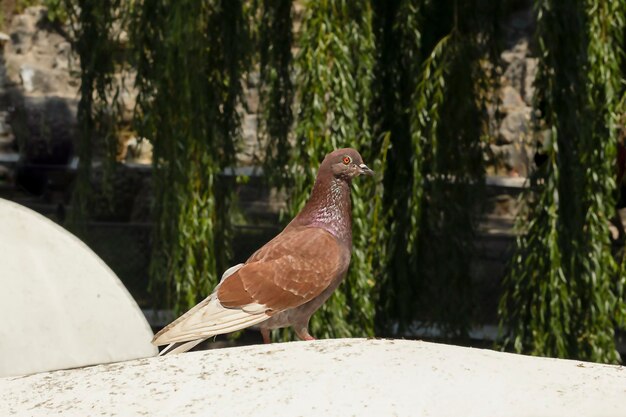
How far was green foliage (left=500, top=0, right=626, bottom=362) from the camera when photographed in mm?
5809

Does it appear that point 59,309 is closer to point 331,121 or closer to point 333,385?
point 333,385

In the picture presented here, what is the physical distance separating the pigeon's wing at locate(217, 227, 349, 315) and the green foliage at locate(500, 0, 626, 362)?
181 centimetres

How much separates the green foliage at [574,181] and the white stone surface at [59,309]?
7.59 feet

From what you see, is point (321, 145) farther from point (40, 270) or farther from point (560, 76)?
point (40, 270)

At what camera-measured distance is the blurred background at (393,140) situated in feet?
19.2

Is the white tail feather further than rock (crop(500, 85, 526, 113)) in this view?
No

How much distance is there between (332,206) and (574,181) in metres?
1.86

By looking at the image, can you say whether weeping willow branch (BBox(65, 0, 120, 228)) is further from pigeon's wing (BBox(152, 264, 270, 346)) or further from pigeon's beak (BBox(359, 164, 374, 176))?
pigeon's wing (BBox(152, 264, 270, 346))

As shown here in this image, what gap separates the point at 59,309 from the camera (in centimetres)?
416

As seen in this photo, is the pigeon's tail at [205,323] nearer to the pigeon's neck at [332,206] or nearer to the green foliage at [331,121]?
the pigeon's neck at [332,206]

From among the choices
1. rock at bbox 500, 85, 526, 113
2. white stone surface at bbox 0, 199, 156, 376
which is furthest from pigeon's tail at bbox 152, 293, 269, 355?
rock at bbox 500, 85, 526, 113

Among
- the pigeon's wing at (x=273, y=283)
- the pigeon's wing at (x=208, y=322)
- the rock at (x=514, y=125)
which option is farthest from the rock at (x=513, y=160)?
the pigeon's wing at (x=208, y=322)

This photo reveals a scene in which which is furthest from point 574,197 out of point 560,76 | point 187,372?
point 187,372

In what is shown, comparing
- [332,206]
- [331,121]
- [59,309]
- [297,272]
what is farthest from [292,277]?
[331,121]
